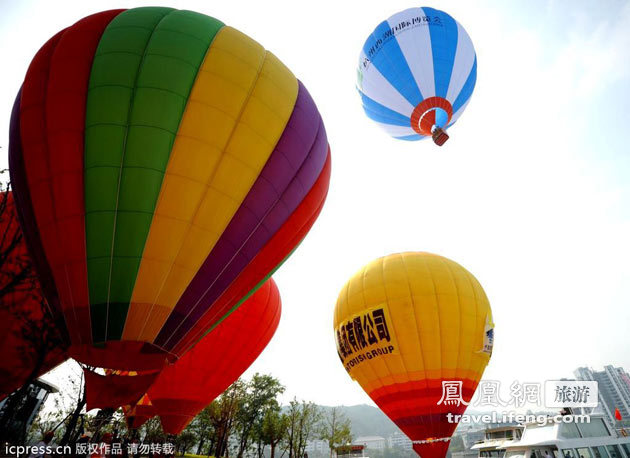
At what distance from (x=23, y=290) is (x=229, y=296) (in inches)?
266

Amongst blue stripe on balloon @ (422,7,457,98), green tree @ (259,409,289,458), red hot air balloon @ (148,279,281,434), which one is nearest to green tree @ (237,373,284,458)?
green tree @ (259,409,289,458)

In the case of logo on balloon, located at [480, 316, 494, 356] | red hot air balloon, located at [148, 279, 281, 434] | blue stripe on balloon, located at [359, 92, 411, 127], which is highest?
blue stripe on balloon, located at [359, 92, 411, 127]

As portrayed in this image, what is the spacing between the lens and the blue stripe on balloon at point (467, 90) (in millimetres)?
17578

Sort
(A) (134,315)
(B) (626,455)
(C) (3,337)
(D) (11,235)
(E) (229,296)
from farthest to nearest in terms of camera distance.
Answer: (B) (626,455) → (D) (11,235) → (C) (3,337) → (E) (229,296) → (A) (134,315)

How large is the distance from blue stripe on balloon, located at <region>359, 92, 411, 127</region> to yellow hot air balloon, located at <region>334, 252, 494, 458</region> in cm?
790

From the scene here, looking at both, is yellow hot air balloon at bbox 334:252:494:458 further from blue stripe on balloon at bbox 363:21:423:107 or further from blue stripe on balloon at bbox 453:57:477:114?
blue stripe on balloon at bbox 453:57:477:114

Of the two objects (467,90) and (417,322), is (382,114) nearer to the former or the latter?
(467,90)

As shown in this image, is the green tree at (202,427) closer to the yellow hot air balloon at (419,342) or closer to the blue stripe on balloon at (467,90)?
the yellow hot air balloon at (419,342)

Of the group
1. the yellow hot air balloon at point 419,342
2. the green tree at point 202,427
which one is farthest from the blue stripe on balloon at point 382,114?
the green tree at point 202,427

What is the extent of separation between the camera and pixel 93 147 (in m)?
6.30

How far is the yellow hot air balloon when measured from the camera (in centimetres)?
1180

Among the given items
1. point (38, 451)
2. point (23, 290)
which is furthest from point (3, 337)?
point (38, 451)

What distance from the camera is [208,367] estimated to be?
39.3 ft

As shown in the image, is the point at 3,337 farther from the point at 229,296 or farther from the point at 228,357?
the point at 229,296
